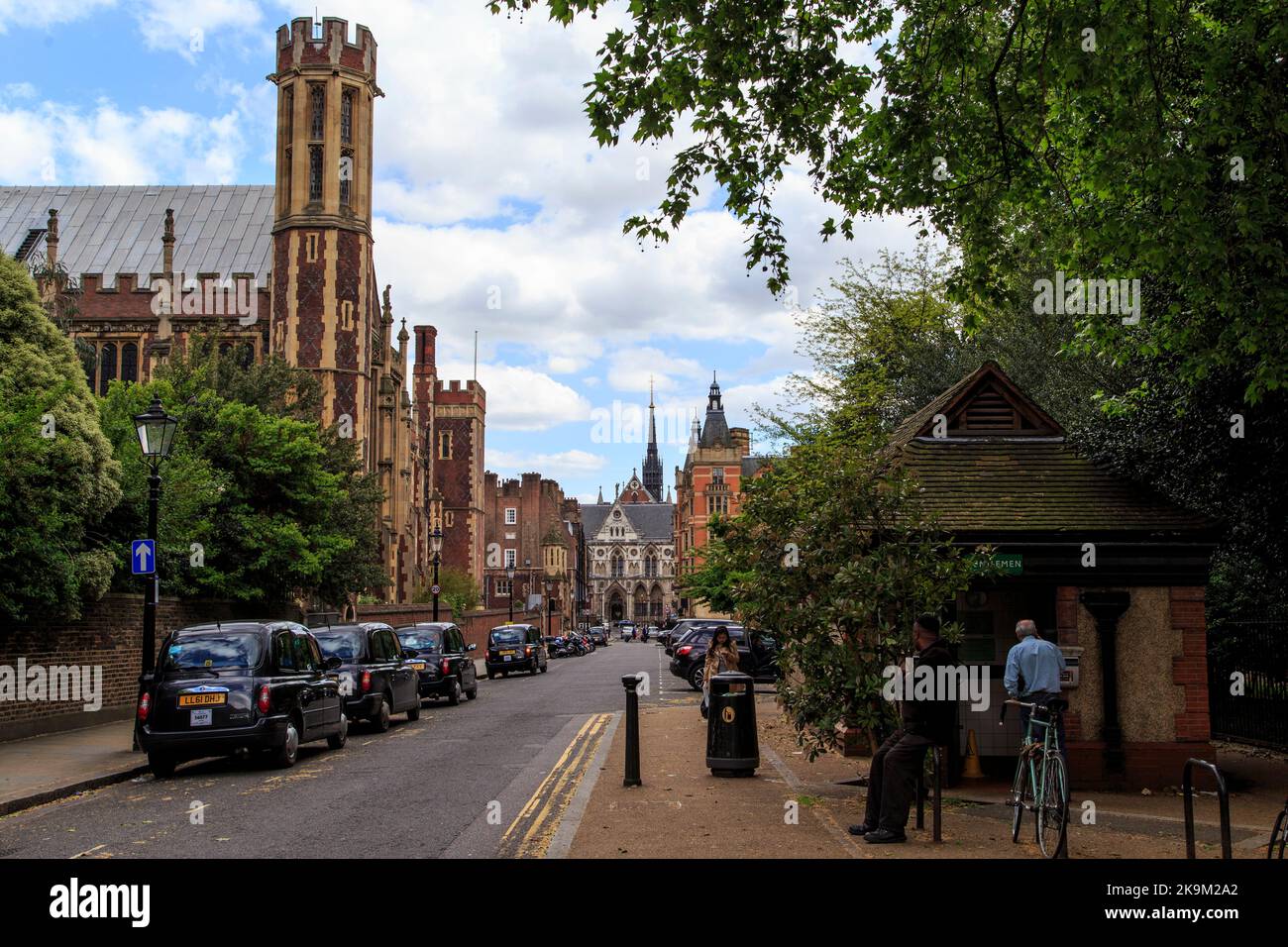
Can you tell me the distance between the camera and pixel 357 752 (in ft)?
54.8

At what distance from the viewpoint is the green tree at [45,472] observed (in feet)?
55.5

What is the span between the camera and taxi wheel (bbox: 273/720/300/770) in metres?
14.6

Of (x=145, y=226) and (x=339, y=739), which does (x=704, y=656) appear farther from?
(x=145, y=226)

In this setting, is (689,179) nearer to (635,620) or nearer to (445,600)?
(445,600)

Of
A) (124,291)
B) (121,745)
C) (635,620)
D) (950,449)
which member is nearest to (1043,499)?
(950,449)

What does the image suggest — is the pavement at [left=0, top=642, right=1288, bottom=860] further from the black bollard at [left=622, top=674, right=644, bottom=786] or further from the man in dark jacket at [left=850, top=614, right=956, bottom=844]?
the man in dark jacket at [left=850, top=614, right=956, bottom=844]

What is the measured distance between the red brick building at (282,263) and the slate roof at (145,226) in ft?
0.30

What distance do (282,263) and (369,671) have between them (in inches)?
1276

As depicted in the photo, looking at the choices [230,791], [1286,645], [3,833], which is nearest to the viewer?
[3,833]

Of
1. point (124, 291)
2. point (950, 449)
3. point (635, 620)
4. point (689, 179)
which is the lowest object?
point (635, 620)

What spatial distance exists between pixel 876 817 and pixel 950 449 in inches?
297

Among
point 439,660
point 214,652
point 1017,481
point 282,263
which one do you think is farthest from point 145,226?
point 1017,481

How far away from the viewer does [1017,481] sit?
15.1 m

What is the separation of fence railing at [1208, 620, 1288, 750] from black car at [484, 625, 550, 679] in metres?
25.3
